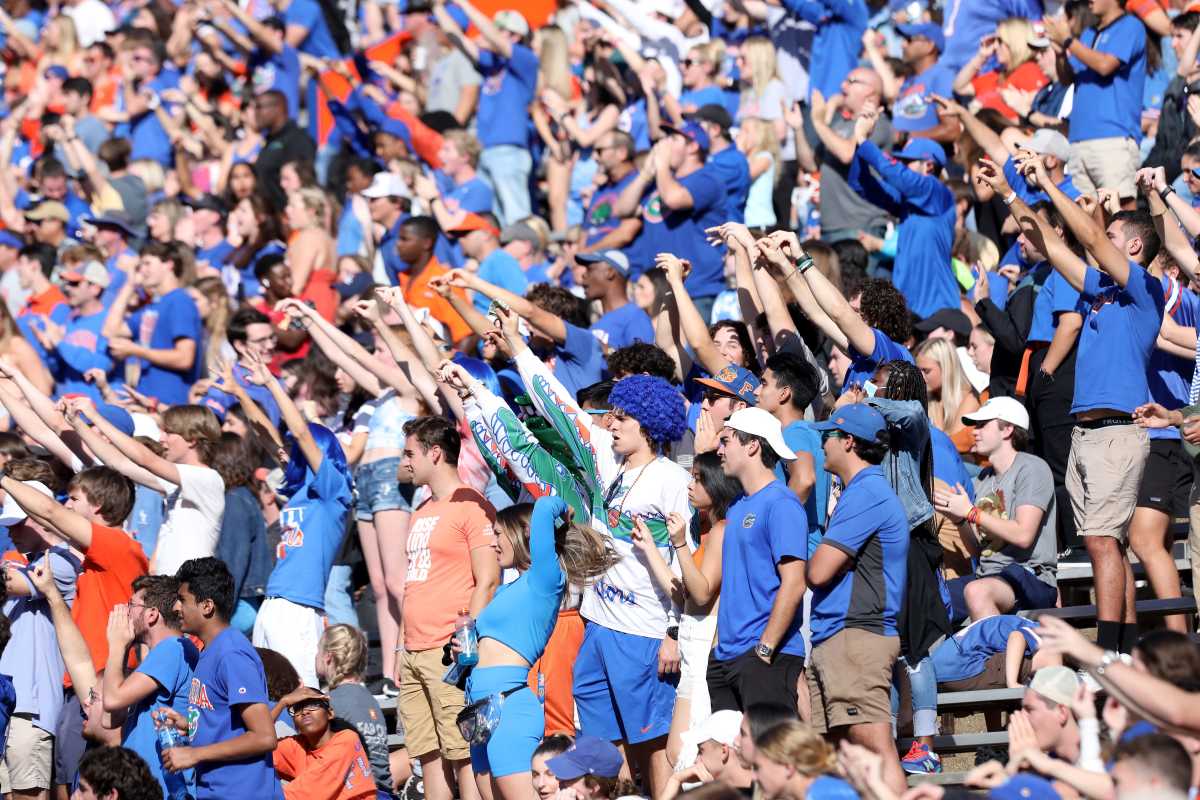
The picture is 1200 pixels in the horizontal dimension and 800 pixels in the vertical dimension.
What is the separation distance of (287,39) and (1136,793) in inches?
534

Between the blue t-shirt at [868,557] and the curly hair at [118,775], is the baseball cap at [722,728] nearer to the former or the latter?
the blue t-shirt at [868,557]

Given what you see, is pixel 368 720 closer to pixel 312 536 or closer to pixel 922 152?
pixel 312 536

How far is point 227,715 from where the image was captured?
23.3 feet

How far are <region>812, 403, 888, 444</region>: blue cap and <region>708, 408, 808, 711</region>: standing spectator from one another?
258mm

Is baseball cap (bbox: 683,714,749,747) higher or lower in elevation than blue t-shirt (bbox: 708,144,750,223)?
lower

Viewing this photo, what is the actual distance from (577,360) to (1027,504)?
2.48 meters

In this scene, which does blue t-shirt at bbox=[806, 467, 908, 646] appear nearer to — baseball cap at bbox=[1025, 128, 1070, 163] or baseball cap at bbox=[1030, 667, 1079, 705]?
baseball cap at bbox=[1030, 667, 1079, 705]

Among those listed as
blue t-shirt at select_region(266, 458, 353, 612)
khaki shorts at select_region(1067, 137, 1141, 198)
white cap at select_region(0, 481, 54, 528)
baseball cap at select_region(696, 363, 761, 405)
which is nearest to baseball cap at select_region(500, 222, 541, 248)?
blue t-shirt at select_region(266, 458, 353, 612)

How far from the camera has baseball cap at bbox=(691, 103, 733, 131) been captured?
12.1 m

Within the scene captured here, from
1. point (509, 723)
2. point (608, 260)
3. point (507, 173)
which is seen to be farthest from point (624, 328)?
point (507, 173)

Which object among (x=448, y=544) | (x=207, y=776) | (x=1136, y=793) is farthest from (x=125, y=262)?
(x=1136, y=793)

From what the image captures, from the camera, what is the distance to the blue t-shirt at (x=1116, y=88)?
10.9 metres

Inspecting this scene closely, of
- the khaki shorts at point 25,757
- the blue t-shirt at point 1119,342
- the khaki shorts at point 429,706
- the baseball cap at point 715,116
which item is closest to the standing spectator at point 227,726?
the khaki shorts at point 429,706

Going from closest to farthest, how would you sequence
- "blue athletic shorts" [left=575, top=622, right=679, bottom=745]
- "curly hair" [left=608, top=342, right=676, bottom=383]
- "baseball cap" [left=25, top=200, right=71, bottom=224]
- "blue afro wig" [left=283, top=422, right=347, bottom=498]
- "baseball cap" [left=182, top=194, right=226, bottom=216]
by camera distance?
1. "blue athletic shorts" [left=575, top=622, right=679, bottom=745]
2. "curly hair" [left=608, top=342, right=676, bottom=383]
3. "blue afro wig" [left=283, top=422, right=347, bottom=498]
4. "baseball cap" [left=182, top=194, right=226, bottom=216]
5. "baseball cap" [left=25, top=200, right=71, bottom=224]
